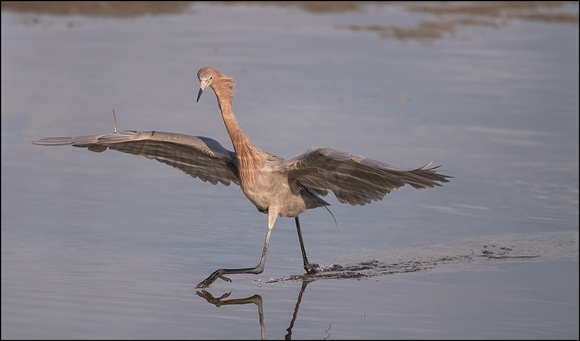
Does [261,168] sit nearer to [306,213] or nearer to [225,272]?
[225,272]

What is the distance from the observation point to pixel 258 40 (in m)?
23.1

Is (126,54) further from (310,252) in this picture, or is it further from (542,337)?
(542,337)

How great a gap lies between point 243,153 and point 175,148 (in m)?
0.80

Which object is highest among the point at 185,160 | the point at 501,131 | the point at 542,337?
the point at 501,131

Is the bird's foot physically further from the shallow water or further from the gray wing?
the gray wing

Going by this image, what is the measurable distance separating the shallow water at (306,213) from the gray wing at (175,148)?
0.89 meters

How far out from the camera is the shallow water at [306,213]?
8273 mm

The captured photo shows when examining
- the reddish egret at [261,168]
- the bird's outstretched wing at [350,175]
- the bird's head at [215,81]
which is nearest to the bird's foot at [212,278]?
the reddish egret at [261,168]

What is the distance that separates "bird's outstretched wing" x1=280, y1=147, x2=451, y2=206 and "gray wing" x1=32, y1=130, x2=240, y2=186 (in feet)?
2.60

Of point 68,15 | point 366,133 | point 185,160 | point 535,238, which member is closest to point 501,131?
point 366,133

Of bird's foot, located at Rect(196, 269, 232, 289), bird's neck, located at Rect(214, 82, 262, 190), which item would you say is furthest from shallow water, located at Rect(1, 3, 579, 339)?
bird's neck, located at Rect(214, 82, 262, 190)

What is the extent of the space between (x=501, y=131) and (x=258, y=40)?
9.30 m

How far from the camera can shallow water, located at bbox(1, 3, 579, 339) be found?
27.1ft

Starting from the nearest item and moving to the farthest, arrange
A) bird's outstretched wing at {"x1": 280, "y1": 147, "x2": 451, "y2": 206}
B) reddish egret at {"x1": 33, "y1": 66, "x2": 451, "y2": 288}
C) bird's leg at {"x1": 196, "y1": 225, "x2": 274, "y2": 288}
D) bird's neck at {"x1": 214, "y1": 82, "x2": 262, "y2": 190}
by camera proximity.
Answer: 1. bird's outstretched wing at {"x1": 280, "y1": 147, "x2": 451, "y2": 206}
2. reddish egret at {"x1": 33, "y1": 66, "x2": 451, "y2": 288}
3. bird's leg at {"x1": 196, "y1": 225, "x2": 274, "y2": 288}
4. bird's neck at {"x1": 214, "y1": 82, "x2": 262, "y2": 190}
